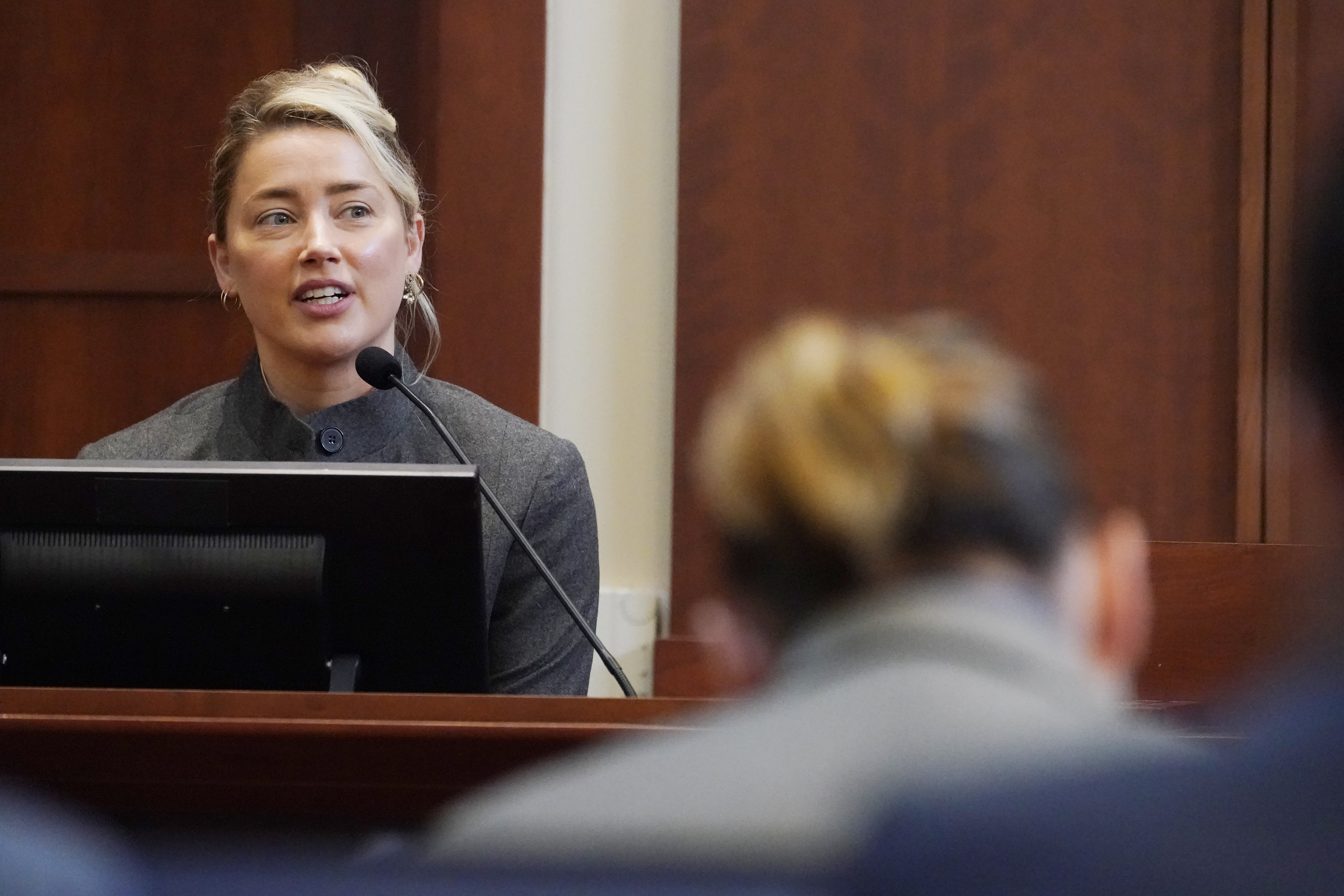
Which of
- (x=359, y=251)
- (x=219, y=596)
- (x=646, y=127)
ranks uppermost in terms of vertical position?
(x=646, y=127)

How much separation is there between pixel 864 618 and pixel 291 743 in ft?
2.35

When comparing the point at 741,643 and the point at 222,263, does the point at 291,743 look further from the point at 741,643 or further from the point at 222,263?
the point at 222,263

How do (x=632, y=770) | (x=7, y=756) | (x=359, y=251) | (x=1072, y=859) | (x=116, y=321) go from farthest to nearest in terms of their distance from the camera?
(x=116, y=321), (x=359, y=251), (x=7, y=756), (x=632, y=770), (x=1072, y=859)

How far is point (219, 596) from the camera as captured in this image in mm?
1353

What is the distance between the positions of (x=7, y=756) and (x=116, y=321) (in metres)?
1.99

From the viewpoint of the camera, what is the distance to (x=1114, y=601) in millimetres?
654

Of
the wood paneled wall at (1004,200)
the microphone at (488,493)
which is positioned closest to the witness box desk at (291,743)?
the microphone at (488,493)

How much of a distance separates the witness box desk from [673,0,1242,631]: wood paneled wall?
1.54 meters

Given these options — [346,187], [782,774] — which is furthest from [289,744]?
[346,187]

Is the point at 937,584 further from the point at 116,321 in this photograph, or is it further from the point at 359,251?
the point at 116,321

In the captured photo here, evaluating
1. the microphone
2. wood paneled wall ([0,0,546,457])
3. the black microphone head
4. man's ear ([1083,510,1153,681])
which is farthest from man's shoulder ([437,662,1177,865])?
wood paneled wall ([0,0,546,457])

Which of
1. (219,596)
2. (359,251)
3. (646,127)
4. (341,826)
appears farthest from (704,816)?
(646,127)

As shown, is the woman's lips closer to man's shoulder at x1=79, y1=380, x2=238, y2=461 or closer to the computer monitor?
man's shoulder at x1=79, y1=380, x2=238, y2=461

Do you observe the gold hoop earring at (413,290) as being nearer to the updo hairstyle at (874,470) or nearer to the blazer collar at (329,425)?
the blazer collar at (329,425)
